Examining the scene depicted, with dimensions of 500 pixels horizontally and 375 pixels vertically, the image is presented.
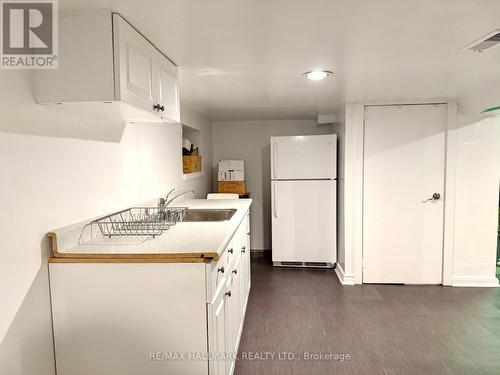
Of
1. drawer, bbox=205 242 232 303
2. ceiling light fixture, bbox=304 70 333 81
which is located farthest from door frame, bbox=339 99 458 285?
drawer, bbox=205 242 232 303

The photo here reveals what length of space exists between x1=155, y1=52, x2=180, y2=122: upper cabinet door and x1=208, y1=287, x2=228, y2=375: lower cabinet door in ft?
3.57

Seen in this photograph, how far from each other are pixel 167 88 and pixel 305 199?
2.93 metres

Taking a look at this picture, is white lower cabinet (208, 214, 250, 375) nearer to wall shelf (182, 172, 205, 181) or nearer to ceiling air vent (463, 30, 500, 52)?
wall shelf (182, 172, 205, 181)

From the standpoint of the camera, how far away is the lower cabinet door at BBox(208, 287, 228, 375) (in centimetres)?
170

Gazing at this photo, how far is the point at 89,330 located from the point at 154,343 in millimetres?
309

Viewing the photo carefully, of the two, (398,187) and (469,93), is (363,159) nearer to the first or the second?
(398,187)

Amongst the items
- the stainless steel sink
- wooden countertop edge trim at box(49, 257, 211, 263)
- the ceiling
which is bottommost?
wooden countertop edge trim at box(49, 257, 211, 263)

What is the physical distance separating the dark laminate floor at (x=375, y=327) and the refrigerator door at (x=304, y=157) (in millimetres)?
1346

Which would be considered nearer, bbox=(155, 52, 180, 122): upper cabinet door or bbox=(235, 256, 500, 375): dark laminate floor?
bbox=(155, 52, 180, 122): upper cabinet door

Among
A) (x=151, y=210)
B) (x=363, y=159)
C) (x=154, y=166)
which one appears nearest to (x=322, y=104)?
(x=363, y=159)

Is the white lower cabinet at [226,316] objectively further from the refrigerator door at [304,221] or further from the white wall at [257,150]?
the white wall at [257,150]

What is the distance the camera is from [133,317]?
5.52 feet

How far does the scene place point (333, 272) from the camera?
15.0ft

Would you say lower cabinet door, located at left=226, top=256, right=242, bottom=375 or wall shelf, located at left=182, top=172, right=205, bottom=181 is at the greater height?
wall shelf, located at left=182, top=172, right=205, bottom=181
